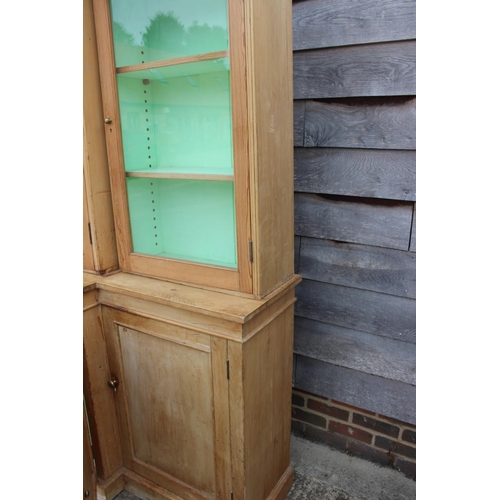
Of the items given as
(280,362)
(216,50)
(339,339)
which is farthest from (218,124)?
(339,339)

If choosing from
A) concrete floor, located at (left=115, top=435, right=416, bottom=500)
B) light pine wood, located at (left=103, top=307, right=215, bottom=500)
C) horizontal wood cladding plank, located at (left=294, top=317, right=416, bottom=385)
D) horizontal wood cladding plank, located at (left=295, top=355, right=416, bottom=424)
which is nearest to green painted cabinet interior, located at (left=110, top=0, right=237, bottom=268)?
light pine wood, located at (left=103, top=307, right=215, bottom=500)

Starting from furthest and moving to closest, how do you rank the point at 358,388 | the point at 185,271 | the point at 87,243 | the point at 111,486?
the point at 358,388 → the point at 111,486 → the point at 87,243 → the point at 185,271

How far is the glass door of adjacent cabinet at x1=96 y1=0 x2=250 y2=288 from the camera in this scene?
4.58 ft

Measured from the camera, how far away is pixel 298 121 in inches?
66.3

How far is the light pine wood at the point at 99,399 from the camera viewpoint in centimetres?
159

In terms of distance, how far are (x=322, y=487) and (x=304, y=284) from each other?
0.87 meters

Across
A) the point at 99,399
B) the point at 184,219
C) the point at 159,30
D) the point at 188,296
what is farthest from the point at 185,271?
the point at 159,30

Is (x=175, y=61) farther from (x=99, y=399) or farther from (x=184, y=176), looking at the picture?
(x=99, y=399)

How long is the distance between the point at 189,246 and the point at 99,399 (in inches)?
28.2

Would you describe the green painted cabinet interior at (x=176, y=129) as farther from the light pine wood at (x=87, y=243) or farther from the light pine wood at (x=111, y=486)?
the light pine wood at (x=111, y=486)

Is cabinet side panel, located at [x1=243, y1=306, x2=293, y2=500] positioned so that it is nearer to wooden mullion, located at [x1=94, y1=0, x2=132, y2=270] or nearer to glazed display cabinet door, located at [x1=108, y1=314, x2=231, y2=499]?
glazed display cabinet door, located at [x1=108, y1=314, x2=231, y2=499]

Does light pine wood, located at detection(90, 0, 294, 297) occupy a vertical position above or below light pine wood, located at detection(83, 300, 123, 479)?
above

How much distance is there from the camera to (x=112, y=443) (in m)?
1.73

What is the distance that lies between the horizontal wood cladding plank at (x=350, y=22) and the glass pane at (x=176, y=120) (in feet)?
1.52
